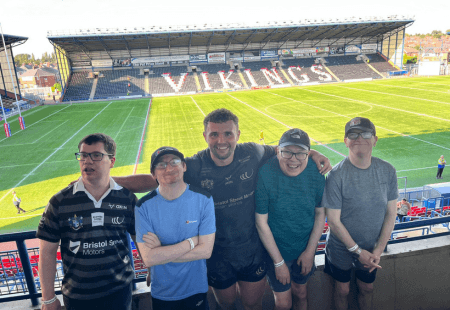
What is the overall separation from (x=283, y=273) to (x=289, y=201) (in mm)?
718

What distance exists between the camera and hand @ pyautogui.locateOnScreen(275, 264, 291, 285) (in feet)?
9.82

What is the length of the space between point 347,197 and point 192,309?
1.82 metres

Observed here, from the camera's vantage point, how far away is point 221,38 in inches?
2173

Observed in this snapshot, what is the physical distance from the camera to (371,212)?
10.1 ft

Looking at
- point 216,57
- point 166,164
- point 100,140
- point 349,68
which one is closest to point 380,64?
point 349,68

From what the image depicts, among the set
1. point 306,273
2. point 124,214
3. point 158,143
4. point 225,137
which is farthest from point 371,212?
point 158,143

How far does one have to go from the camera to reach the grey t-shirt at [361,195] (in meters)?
3.02

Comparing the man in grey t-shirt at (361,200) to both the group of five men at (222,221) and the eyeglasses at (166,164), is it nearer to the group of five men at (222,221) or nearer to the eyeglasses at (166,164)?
the group of five men at (222,221)

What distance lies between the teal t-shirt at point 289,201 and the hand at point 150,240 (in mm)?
1019

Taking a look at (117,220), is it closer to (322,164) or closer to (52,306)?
(52,306)

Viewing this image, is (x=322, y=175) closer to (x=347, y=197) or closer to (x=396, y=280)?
(x=347, y=197)

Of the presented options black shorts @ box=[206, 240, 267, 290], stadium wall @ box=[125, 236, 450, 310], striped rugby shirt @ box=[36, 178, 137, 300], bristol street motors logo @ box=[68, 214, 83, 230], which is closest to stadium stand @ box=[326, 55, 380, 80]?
stadium wall @ box=[125, 236, 450, 310]

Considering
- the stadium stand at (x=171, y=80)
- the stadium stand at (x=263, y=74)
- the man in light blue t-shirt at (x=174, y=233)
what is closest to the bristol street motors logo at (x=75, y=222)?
the man in light blue t-shirt at (x=174, y=233)

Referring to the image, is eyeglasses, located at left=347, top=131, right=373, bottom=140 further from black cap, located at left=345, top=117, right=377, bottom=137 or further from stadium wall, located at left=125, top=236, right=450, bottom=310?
stadium wall, located at left=125, top=236, right=450, bottom=310
